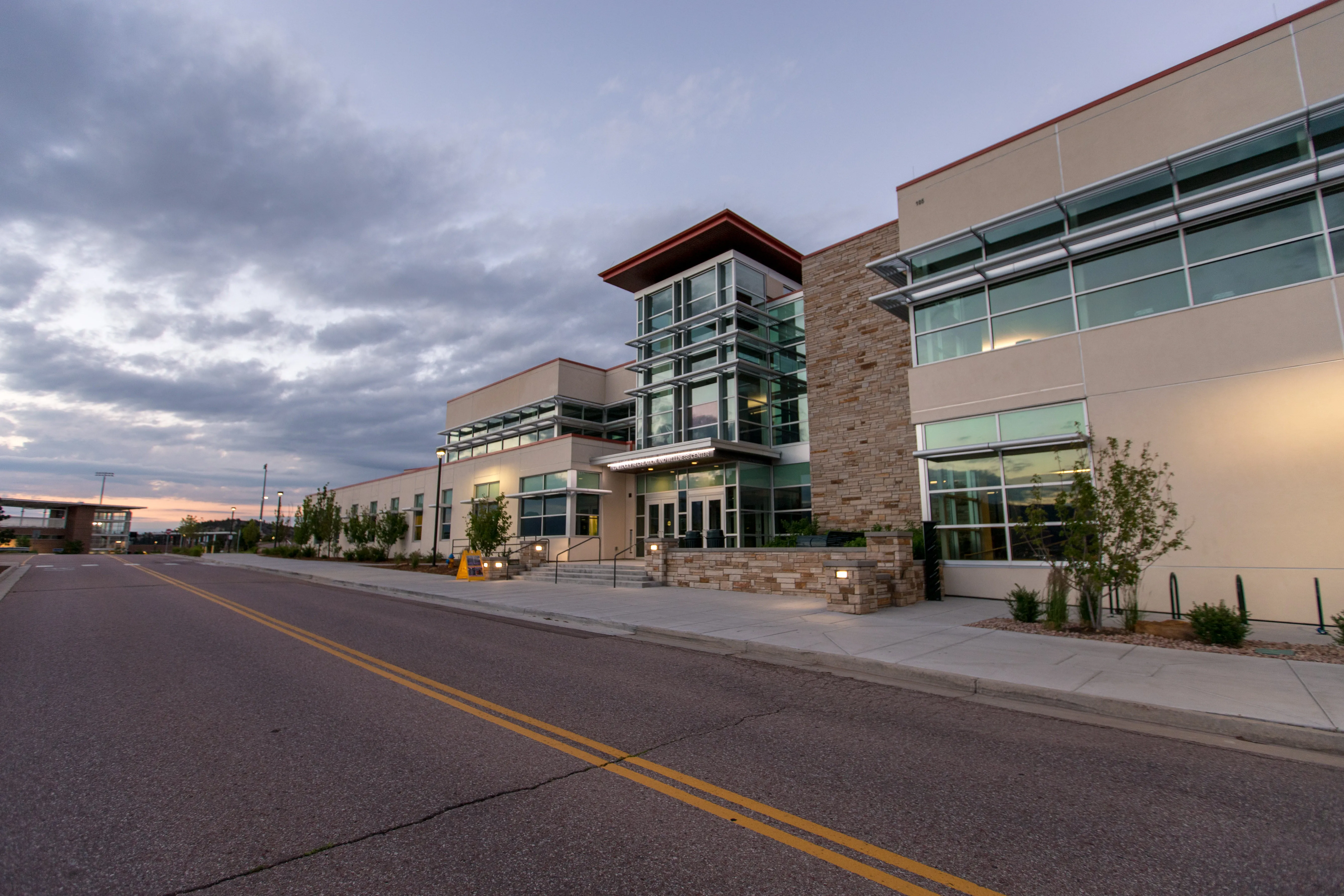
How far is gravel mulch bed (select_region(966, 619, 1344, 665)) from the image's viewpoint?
7992 millimetres

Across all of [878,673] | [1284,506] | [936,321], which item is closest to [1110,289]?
[936,321]

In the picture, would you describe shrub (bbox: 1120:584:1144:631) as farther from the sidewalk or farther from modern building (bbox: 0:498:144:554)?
modern building (bbox: 0:498:144:554)

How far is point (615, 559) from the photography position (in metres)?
18.0

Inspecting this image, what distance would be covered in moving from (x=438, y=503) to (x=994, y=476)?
26114 mm

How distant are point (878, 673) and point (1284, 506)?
929 centimetres

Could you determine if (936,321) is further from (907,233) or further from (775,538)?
(775,538)

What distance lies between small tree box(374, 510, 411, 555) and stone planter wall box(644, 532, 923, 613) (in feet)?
83.5

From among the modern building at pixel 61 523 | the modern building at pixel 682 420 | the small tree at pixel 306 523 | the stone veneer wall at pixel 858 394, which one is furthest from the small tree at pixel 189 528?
the stone veneer wall at pixel 858 394

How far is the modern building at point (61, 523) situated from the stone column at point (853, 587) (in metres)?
97.4

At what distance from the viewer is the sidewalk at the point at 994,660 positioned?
5746 millimetres

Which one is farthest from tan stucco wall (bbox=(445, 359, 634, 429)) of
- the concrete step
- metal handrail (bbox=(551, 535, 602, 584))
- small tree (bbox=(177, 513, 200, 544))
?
small tree (bbox=(177, 513, 200, 544))

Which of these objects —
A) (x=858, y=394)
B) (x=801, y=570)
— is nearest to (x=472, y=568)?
(x=801, y=570)

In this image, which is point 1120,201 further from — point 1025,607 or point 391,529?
point 391,529

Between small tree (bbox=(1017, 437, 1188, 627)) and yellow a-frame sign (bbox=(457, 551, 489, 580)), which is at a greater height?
small tree (bbox=(1017, 437, 1188, 627))
